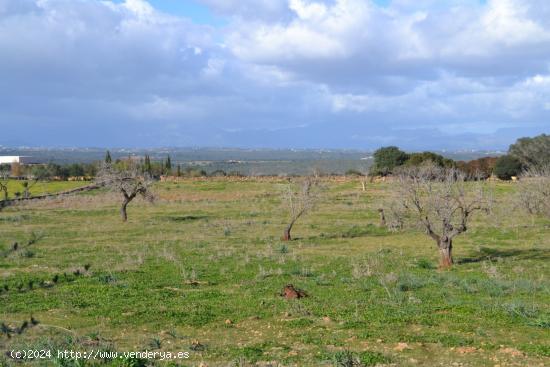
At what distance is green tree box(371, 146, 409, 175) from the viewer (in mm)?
93375

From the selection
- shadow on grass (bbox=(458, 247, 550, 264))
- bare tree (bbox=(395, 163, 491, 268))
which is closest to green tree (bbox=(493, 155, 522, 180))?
shadow on grass (bbox=(458, 247, 550, 264))

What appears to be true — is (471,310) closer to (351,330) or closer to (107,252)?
(351,330)

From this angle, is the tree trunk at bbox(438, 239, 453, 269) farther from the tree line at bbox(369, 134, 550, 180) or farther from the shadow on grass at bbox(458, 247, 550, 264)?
the tree line at bbox(369, 134, 550, 180)

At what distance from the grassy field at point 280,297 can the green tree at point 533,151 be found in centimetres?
4921

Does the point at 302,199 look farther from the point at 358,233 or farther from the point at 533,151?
the point at 533,151

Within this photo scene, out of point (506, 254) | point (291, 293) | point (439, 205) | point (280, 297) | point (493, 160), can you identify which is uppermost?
point (493, 160)

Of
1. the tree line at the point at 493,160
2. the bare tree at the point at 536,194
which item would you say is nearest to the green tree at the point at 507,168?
the tree line at the point at 493,160

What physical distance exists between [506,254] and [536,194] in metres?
12.4

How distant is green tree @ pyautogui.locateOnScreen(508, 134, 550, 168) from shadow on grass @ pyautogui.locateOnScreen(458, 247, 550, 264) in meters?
56.6

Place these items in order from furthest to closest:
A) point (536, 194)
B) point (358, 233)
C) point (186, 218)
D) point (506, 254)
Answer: point (186, 218), point (536, 194), point (358, 233), point (506, 254)

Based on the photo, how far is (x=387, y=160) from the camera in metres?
95.0

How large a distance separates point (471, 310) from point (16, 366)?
1037cm

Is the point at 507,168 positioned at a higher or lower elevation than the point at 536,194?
higher

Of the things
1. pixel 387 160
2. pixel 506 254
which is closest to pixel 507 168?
pixel 387 160
